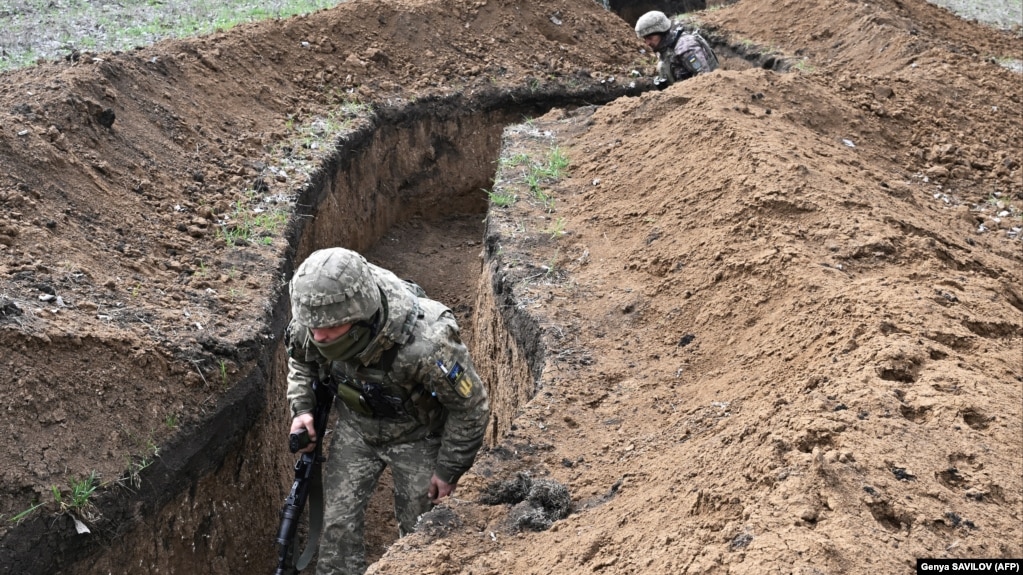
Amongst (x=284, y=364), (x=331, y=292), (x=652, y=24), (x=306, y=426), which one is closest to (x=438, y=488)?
(x=306, y=426)

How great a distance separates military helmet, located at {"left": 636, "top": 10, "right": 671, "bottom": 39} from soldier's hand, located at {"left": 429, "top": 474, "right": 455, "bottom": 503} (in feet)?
20.9

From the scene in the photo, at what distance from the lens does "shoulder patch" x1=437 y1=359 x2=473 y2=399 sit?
4512 millimetres

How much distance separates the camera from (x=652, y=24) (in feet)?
31.9

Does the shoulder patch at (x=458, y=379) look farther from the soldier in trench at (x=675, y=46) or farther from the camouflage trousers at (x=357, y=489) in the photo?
the soldier in trench at (x=675, y=46)

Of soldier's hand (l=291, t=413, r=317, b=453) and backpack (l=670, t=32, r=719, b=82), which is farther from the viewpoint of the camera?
backpack (l=670, t=32, r=719, b=82)

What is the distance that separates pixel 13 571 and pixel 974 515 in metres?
3.92

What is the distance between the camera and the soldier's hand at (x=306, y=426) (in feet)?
15.9

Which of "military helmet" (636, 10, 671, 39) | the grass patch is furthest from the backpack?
the grass patch

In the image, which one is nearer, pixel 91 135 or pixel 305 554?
pixel 305 554

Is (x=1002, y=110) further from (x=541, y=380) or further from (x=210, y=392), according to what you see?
(x=210, y=392)

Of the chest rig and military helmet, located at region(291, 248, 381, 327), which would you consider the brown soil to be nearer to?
the chest rig

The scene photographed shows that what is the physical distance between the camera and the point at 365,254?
998 centimetres

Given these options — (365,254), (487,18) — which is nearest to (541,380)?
(365,254)

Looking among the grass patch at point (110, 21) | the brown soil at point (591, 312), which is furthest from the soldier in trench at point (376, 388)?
the grass patch at point (110, 21)
